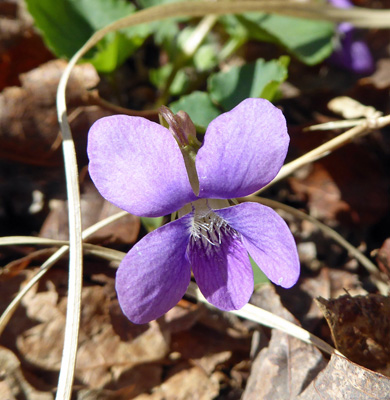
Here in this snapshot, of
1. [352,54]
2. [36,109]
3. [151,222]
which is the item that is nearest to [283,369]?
[151,222]

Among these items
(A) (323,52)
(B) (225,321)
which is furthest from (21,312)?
(A) (323,52)

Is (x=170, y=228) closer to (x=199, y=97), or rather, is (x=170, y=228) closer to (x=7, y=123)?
(x=199, y=97)

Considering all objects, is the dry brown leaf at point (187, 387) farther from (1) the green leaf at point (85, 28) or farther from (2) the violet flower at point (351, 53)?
(2) the violet flower at point (351, 53)

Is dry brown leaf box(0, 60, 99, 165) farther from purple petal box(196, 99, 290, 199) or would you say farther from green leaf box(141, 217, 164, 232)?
purple petal box(196, 99, 290, 199)

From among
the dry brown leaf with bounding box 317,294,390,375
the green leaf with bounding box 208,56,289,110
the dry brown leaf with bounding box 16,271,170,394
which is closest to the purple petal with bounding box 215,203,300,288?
the dry brown leaf with bounding box 317,294,390,375

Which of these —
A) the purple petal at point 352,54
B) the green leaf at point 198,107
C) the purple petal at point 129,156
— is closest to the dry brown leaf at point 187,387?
the purple petal at point 129,156
